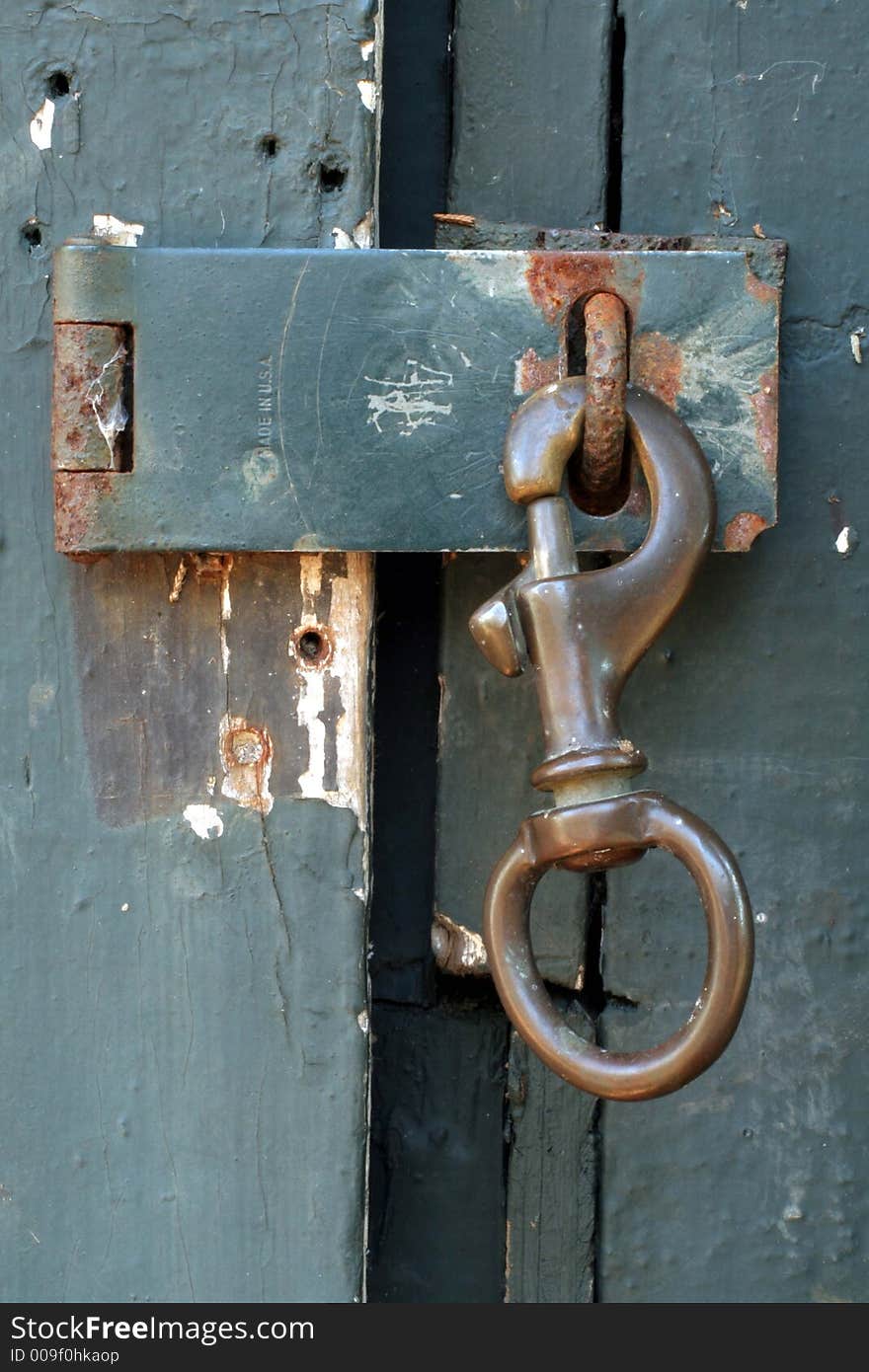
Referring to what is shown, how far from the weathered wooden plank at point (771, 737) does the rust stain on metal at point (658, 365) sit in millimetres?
96

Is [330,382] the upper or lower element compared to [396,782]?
upper

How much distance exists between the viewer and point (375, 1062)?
0.75 meters

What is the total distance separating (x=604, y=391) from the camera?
2.02ft

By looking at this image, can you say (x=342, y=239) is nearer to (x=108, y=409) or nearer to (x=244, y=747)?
(x=108, y=409)

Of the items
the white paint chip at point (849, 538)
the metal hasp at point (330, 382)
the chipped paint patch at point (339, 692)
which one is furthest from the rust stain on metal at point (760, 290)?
the chipped paint patch at point (339, 692)

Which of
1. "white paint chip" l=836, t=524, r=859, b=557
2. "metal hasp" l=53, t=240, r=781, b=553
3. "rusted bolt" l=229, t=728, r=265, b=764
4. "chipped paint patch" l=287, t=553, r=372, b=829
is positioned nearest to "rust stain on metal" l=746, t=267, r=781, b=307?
"metal hasp" l=53, t=240, r=781, b=553

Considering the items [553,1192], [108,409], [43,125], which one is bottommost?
[553,1192]

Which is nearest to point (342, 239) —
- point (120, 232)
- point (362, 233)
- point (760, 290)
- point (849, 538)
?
point (362, 233)

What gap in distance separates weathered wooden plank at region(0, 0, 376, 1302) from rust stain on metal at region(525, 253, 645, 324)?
10 centimetres

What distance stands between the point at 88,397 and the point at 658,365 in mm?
286

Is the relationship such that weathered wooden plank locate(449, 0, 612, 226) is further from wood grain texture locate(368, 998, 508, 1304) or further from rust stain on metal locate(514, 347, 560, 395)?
wood grain texture locate(368, 998, 508, 1304)

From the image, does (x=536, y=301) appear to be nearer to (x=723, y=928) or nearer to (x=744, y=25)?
(x=744, y=25)

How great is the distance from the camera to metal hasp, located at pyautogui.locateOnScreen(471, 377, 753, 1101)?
0.56 m

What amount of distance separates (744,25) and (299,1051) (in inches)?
24.0
